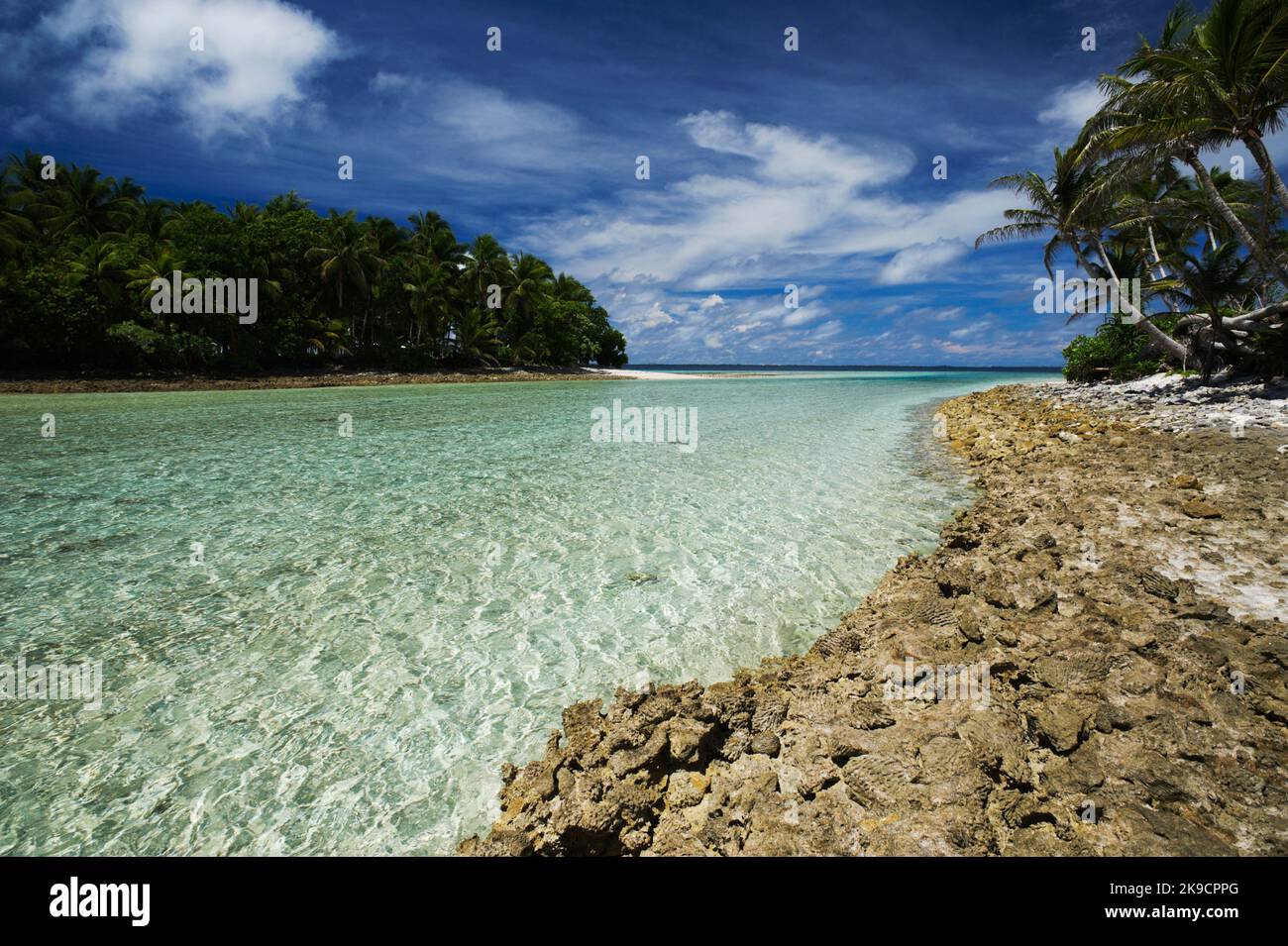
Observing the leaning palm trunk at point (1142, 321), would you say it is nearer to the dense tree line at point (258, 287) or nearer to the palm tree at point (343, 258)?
the dense tree line at point (258, 287)

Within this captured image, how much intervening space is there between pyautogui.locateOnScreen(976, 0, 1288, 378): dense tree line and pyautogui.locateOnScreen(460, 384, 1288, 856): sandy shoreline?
1768 centimetres

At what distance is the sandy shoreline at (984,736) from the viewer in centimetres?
224

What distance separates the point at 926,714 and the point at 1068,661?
1178 mm

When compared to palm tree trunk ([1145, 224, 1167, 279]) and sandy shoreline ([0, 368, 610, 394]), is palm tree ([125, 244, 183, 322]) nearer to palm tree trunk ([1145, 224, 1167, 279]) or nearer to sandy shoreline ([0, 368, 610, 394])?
sandy shoreline ([0, 368, 610, 394])

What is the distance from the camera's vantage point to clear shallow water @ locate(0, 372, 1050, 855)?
288 centimetres

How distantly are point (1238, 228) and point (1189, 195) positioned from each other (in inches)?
543

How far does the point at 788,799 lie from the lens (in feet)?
8.32

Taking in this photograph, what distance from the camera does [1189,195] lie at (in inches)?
1002

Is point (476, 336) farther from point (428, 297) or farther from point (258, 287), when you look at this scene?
point (258, 287)

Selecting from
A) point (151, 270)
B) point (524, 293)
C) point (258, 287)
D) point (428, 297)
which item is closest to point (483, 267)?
point (524, 293)

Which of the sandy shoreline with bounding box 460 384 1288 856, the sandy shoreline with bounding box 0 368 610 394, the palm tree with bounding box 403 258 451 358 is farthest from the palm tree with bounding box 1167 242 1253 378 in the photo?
the palm tree with bounding box 403 258 451 358

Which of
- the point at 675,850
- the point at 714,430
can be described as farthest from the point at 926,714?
the point at 714,430
